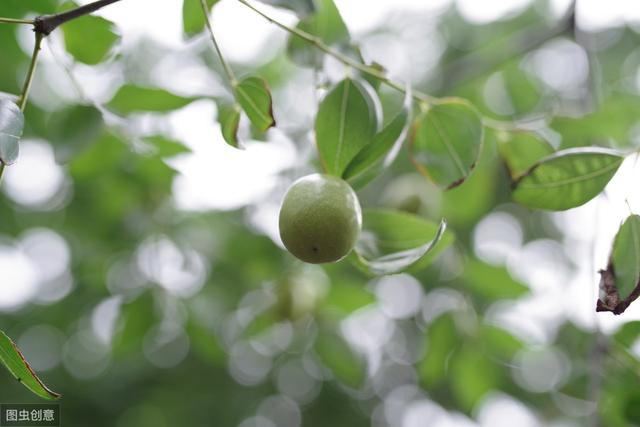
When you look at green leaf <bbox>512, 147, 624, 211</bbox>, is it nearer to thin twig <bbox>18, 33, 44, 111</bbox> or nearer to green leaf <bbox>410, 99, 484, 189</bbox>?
green leaf <bbox>410, 99, 484, 189</bbox>

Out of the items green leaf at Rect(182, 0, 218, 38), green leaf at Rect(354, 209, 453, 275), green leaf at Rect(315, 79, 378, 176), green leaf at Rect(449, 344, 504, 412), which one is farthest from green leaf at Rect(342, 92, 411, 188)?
green leaf at Rect(449, 344, 504, 412)

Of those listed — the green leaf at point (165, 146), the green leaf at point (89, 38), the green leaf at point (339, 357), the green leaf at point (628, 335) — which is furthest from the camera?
the green leaf at point (339, 357)

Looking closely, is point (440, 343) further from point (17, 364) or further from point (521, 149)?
point (17, 364)

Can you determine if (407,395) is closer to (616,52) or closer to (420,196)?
(420,196)

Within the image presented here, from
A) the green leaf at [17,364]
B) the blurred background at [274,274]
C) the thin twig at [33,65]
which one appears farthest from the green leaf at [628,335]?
the thin twig at [33,65]

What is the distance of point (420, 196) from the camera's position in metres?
2.07

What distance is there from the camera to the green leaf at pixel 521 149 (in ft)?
4.35

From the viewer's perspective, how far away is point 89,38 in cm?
127

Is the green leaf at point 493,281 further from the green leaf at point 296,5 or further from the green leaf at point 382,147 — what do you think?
the green leaf at point 296,5

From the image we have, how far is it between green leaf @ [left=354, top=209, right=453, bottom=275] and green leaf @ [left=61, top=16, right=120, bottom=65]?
0.59 metres

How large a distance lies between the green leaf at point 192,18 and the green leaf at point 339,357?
43.0 inches

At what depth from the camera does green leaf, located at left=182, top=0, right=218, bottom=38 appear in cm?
125

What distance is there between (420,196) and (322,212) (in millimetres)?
1179

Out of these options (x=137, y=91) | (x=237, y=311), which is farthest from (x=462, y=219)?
(x=137, y=91)
